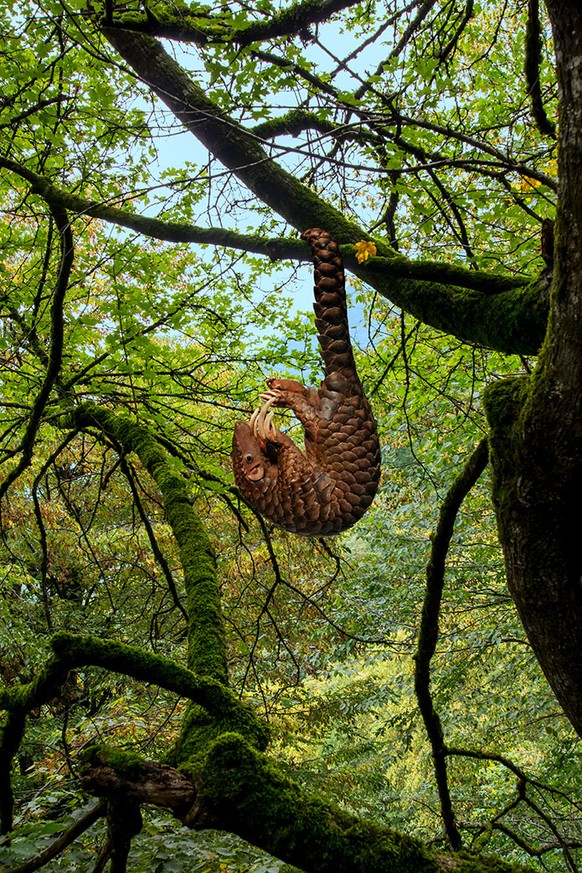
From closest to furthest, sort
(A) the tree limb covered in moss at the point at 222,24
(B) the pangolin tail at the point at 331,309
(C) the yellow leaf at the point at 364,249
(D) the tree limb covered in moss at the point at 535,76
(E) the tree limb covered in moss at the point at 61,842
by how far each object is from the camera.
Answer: (E) the tree limb covered in moss at the point at 61,842
(B) the pangolin tail at the point at 331,309
(C) the yellow leaf at the point at 364,249
(D) the tree limb covered in moss at the point at 535,76
(A) the tree limb covered in moss at the point at 222,24

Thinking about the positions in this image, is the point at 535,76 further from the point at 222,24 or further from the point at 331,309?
the point at 331,309

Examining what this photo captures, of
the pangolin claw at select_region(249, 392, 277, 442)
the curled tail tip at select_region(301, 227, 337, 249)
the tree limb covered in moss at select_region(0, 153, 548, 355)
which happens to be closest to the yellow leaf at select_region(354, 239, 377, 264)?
the tree limb covered in moss at select_region(0, 153, 548, 355)

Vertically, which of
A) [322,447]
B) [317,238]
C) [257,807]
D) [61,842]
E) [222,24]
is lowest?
[61,842]

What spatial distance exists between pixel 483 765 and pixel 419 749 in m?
4.40

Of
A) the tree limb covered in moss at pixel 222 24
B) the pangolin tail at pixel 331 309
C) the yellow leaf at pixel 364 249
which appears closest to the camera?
the pangolin tail at pixel 331 309

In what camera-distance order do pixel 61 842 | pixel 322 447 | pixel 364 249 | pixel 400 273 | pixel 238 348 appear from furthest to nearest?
pixel 238 348 < pixel 400 273 < pixel 364 249 < pixel 322 447 < pixel 61 842

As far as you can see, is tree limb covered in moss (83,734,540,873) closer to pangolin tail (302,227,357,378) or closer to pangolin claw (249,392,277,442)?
pangolin claw (249,392,277,442)

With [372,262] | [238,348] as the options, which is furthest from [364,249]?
[238,348]

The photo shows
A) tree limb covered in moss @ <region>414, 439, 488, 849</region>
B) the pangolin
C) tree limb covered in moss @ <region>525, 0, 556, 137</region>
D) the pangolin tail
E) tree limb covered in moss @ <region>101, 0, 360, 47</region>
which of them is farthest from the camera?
tree limb covered in moss @ <region>101, 0, 360, 47</region>

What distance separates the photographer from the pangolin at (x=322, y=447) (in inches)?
67.3

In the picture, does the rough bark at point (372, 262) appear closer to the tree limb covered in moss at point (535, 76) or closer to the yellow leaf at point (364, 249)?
the yellow leaf at point (364, 249)

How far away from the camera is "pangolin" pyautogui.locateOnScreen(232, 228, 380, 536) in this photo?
67.3 inches

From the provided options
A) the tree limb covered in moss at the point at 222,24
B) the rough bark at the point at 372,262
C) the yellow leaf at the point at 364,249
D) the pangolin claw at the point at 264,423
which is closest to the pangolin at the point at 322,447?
the pangolin claw at the point at 264,423

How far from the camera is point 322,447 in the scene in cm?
177
